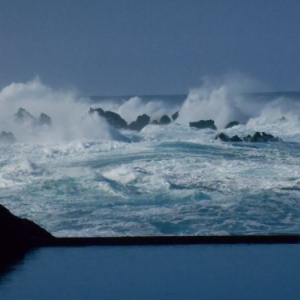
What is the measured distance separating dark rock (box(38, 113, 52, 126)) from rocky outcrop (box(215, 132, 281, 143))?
181 cm

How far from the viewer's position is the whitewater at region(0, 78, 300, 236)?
12.6 feet

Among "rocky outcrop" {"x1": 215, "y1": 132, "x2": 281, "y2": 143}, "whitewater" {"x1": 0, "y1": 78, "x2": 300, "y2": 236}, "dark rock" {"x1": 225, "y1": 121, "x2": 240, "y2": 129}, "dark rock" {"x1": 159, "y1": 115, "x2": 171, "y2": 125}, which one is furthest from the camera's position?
"dark rock" {"x1": 159, "y1": 115, "x2": 171, "y2": 125}

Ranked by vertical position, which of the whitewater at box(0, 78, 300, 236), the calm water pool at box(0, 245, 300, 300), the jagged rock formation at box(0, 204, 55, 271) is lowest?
the calm water pool at box(0, 245, 300, 300)

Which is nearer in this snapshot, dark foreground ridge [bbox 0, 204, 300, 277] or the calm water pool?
the calm water pool

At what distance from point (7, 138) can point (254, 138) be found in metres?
2.38

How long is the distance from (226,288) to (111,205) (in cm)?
265

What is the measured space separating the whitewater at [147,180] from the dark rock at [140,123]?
16.5 inches

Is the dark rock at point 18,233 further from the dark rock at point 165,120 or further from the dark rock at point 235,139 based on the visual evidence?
the dark rock at point 165,120

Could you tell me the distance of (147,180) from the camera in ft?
15.9

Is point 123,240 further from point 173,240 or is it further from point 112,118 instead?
point 112,118

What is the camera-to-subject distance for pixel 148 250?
2211 millimetres

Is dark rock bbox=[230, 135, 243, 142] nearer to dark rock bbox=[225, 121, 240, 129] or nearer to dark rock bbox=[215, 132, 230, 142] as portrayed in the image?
dark rock bbox=[215, 132, 230, 142]

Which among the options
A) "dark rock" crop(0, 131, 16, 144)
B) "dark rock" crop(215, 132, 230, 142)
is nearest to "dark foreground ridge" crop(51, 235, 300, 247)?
"dark rock" crop(215, 132, 230, 142)

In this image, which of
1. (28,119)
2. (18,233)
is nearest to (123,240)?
(18,233)
